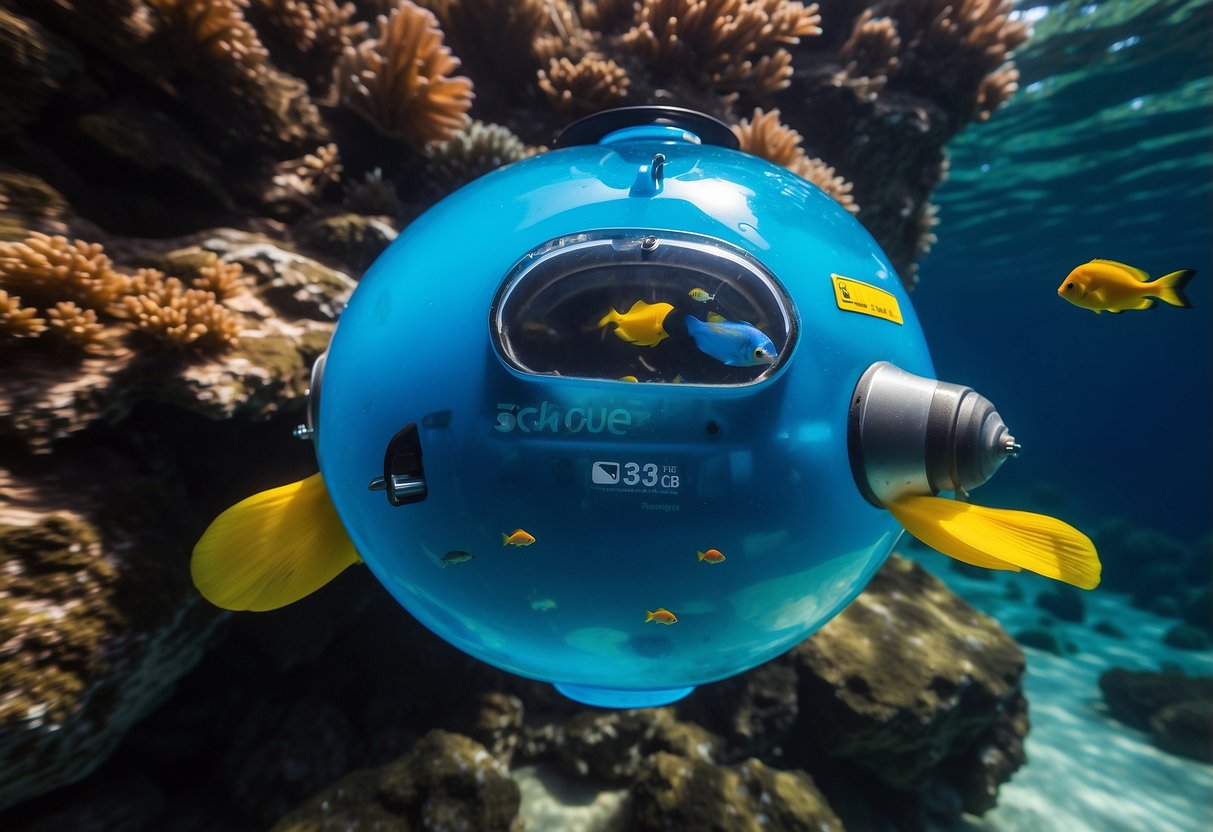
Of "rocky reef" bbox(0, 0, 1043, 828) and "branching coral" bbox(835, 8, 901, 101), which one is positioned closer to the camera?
"rocky reef" bbox(0, 0, 1043, 828)

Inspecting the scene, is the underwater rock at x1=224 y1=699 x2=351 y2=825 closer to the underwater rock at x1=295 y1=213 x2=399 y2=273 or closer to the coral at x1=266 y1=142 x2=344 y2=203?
the underwater rock at x1=295 y1=213 x2=399 y2=273

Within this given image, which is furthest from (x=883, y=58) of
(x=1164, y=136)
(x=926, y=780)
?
(x=1164, y=136)

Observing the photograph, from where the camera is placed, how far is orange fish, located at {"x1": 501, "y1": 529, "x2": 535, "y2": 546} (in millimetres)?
1225

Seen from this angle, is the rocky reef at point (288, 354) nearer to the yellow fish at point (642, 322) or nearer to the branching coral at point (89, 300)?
the branching coral at point (89, 300)

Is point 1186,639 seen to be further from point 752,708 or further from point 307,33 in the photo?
point 307,33

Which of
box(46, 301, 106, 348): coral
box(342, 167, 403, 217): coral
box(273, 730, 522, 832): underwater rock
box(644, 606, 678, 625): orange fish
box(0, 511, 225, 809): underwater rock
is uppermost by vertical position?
box(342, 167, 403, 217): coral

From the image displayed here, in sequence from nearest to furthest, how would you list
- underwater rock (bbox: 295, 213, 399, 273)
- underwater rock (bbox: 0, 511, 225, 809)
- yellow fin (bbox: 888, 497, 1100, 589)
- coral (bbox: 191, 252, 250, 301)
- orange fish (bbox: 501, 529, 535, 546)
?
1. yellow fin (bbox: 888, 497, 1100, 589)
2. orange fish (bbox: 501, 529, 535, 546)
3. underwater rock (bbox: 0, 511, 225, 809)
4. coral (bbox: 191, 252, 250, 301)
5. underwater rock (bbox: 295, 213, 399, 273)

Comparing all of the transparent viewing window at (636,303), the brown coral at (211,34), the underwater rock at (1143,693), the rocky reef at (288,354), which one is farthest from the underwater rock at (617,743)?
the underwater rock at (1143,693)

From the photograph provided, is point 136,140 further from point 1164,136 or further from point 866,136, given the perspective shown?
point 1164,136

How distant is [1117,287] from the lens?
2584 millimetres

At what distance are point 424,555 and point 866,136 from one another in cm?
527

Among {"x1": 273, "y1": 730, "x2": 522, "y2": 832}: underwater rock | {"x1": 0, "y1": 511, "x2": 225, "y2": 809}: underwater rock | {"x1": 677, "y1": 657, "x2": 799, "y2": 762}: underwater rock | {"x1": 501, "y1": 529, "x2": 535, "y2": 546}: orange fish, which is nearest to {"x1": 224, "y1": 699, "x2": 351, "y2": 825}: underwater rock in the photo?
{"x1": 273, "y1": 730, "x2": 522, "y2": 832}: underwater rock

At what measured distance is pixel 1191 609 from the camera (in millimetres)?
14367

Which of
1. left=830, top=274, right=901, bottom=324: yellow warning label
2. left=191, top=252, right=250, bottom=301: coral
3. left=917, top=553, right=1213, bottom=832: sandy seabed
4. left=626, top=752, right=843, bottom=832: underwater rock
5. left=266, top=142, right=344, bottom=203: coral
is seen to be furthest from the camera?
left=917, top=553, right=1213, bottom=832: sandy seabed
